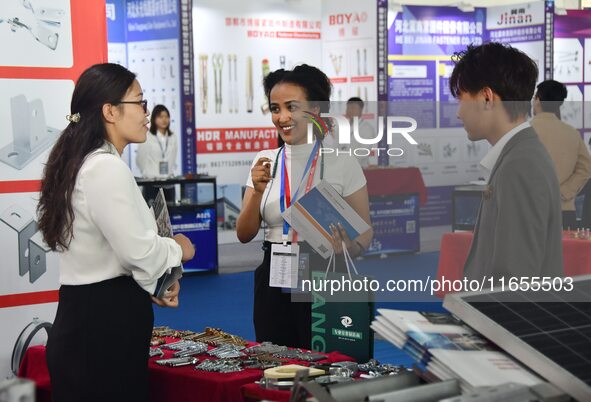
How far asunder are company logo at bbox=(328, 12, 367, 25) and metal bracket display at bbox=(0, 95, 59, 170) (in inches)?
333

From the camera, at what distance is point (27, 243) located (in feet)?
13.1

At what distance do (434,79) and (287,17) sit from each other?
2.31m

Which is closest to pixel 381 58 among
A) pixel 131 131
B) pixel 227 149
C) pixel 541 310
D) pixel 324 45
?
pixel 324 45

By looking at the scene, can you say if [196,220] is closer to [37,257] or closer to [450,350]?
[37,257]

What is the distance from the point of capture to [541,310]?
1.59m

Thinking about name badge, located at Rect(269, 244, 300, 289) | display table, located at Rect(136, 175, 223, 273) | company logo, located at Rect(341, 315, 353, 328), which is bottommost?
display table, located at Rect(136, 175, 223, 273)

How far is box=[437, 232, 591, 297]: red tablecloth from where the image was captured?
5.75m

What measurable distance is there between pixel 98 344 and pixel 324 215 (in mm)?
906

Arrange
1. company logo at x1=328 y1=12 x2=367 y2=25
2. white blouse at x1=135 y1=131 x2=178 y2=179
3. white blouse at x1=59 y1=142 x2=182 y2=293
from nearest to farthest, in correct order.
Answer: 1. white blouse at x1=59 y1=142 x2=182 y2=293
2. white blouse at x1=135 y1=131 x2=178 y2=179
3. company logo at x1=328 y1=12 x2=367 y2=25

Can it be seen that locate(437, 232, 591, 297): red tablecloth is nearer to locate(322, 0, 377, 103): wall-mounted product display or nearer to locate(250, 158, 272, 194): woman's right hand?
locate(250, 158, 272, 194): woman's right hand

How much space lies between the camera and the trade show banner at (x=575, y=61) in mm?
13703

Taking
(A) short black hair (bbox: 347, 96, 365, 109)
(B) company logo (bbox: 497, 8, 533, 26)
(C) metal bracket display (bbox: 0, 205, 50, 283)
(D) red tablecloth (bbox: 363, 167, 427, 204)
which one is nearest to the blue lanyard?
(C) metal bracket display (bbox: 0, 205, 50, 283)

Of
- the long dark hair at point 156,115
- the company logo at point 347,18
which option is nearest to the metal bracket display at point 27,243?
A: the long dark hair at point 156,115

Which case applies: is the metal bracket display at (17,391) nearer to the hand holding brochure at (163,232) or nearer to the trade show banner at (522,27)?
the hand holding brochure at (163,232)
